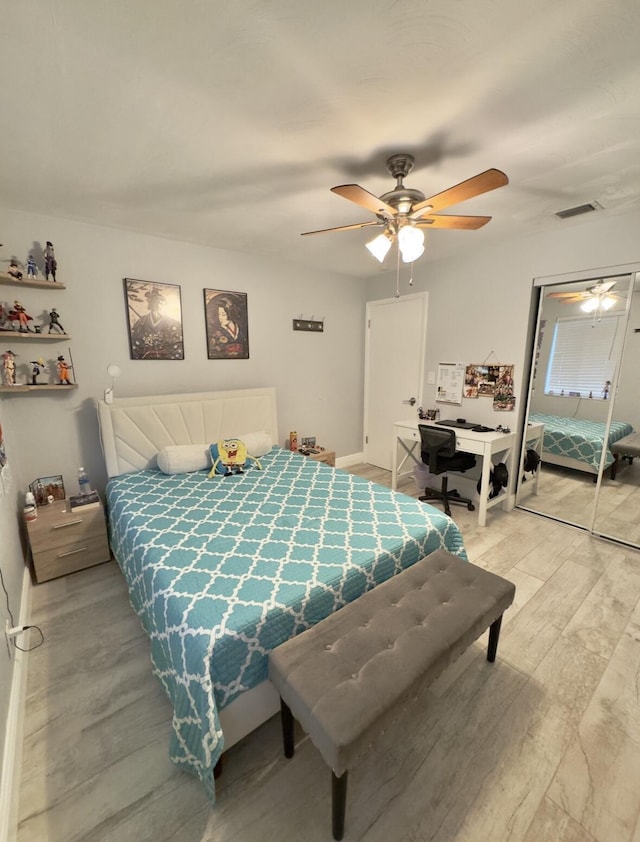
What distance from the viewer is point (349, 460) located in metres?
4.62

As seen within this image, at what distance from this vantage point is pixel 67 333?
8.51 feet

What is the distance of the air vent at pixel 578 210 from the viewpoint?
2299mm

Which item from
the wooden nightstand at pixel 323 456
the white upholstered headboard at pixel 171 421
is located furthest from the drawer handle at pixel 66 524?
the wooden nightstand at pixel 323 456

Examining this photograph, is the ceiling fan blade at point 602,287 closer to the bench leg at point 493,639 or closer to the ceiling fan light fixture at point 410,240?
the ceiling fan light fixture at point 410,240

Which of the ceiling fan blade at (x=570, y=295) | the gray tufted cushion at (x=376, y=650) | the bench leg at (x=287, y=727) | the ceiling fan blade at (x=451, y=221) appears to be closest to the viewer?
the gray tufted cushion at (x=376, y=650)

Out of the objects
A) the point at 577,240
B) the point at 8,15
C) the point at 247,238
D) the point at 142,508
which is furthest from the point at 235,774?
the point at 577,240

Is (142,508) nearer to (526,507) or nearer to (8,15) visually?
(8,15)

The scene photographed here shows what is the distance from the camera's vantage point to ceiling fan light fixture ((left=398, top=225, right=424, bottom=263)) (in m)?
1.73

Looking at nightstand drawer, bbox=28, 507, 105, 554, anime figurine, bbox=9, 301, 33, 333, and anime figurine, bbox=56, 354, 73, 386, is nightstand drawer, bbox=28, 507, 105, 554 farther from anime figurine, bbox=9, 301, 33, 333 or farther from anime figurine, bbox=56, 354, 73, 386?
anime figurine, bbox=9, 301, 33, 333

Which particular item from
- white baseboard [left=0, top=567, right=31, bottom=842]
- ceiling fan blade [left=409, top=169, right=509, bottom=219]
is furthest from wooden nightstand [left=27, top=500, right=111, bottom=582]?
ceiling fan blade [left=409, top=169, right=509, bottom=219]

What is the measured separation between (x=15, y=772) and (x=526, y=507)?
3813 millimetres

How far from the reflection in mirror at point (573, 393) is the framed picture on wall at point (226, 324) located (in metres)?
2.75

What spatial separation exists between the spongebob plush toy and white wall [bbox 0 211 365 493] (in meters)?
0.79

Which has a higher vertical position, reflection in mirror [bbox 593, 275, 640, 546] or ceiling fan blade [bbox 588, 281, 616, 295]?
ceiling fan blade [bbox 588, 281, 616, 295]
